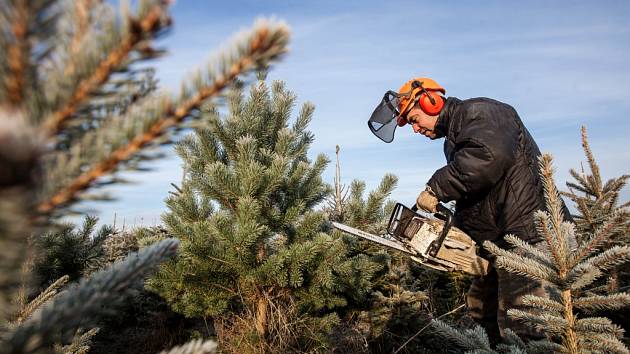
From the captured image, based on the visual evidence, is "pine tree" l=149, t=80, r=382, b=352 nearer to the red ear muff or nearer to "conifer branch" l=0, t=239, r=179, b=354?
the red ear muff

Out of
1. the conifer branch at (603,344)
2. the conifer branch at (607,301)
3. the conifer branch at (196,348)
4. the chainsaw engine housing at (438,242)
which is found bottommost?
the chainsaw engine housing at (438,242)

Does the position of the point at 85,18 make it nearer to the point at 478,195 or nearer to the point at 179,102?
the point at 179,102

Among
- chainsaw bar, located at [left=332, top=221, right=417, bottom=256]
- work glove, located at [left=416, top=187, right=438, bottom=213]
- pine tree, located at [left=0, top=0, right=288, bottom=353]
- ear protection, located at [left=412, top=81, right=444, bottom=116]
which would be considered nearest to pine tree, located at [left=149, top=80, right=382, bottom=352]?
chainsaw bar, located at [left=332, top=221, right=417, bottom=256]

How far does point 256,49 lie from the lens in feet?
2.04

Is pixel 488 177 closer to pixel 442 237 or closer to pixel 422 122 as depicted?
pixel 442 237

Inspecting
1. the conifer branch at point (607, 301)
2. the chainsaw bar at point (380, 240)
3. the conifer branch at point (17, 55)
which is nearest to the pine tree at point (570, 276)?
the conifer branch at point (607, 301)

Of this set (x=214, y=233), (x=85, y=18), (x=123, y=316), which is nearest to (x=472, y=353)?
(x=85, y=18)

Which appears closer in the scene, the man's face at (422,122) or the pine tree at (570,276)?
the pine tree at (570,276)

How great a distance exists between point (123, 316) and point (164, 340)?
1192mm

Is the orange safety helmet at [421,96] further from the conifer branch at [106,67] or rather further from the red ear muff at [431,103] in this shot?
the conifer branch at [106,67]

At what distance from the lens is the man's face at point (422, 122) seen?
13.4ft

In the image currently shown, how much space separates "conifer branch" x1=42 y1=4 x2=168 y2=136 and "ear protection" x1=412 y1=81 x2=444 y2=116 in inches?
146

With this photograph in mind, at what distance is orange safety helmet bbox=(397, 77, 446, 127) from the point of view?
157 inches

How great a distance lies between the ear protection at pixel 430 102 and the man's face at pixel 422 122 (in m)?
0.06
